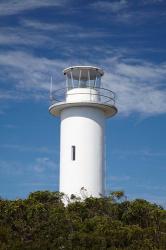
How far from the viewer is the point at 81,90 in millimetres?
24000

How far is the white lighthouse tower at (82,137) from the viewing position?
23.0 m

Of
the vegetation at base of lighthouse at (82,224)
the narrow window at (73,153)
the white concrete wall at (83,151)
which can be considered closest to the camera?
the vegetation at base of lighthouse at (82,224)

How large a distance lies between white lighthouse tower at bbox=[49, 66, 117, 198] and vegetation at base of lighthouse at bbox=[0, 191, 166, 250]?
2781 millimetres

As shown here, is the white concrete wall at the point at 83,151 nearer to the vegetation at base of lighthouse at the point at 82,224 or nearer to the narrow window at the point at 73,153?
the narrow window at the point at 73,153

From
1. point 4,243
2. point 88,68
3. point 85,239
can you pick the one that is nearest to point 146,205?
point 85,239

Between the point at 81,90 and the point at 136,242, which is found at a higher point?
the point at 81,90

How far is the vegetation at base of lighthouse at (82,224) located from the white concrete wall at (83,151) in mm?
2723

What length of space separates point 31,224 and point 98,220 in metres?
2.28

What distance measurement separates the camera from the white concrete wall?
23016 mm

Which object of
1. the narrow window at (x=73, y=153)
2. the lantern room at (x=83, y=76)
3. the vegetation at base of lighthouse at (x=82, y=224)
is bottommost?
the vegetation at base of lighthouse at (x=82, y=224)

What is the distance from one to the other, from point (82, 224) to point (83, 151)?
6.19m

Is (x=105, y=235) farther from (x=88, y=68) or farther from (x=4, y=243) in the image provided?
(x=88, y=68)

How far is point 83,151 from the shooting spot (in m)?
23.2

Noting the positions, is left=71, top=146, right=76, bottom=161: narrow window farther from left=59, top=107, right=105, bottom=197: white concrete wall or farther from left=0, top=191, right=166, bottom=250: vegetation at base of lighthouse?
left=0, top=191, right=166, bottom=250: vegetation at base of lighthouse
